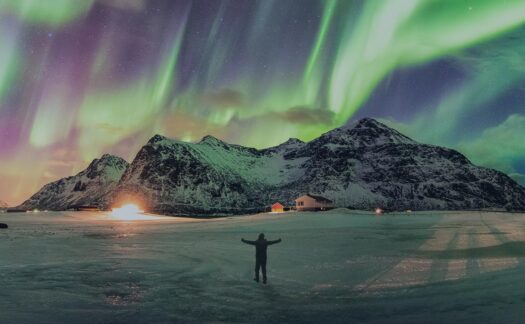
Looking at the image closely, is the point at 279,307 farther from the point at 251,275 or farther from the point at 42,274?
the point at 42,274

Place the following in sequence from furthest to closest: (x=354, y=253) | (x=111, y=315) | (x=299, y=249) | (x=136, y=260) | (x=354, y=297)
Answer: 1. (x=299, y=249)
2. (x=354, y=253)
3. (x=136, y=260)
4. (x=354, y=297)
5. (x=111, y=315)

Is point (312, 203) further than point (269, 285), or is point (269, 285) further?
point (312, 203)

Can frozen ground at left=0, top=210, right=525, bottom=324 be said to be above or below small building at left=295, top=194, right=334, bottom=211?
below

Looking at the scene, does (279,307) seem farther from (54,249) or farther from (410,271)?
(54,249)

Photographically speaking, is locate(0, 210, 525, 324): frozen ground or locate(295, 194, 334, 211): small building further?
locate(295, 194, 334, 211): small building

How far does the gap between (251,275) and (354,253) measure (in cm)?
903

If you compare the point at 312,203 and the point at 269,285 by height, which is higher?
the point at 312,203

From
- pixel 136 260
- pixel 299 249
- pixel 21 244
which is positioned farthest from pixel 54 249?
pixel 299 249

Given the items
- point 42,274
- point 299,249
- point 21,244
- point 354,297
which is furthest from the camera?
point 21,244

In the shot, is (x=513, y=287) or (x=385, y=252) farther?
(x=385, y=252)

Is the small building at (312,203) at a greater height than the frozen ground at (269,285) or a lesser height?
greater

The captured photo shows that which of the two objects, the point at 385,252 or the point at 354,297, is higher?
the point at 385,252

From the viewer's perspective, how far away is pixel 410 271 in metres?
19.2

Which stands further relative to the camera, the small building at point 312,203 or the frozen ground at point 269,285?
the small building at point 312,203
